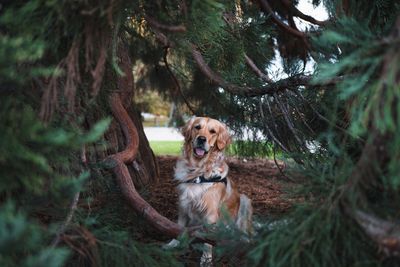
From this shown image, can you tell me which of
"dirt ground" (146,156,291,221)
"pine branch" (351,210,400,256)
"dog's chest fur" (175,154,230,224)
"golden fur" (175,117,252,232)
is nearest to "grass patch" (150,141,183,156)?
"dirt ground" (146,156,291,221)

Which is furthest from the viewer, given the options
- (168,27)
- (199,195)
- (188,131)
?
(188,131)

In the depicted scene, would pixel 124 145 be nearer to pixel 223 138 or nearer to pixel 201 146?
pixel 201 146

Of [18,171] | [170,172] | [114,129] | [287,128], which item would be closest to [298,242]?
[18,171]

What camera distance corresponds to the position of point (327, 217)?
5.10ft

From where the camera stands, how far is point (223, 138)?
14.7 feet

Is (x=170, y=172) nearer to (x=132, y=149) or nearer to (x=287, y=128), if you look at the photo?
(x=132, y=149)

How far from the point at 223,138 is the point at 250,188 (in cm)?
192

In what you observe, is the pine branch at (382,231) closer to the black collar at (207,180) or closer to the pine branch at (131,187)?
the pine branch at (131,187)

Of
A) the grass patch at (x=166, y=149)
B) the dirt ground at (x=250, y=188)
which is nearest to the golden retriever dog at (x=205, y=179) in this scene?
the dirt ground at (x=250, y=188)

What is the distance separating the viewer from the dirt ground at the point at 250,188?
4.79 meters

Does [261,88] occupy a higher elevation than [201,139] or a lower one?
higher

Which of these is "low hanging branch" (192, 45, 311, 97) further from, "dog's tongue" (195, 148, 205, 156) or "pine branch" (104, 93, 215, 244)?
"dog's tongue" (195, 148, 205, 156)

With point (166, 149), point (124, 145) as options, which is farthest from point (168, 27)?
point (166, 149)

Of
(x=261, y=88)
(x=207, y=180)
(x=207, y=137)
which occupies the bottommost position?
(x=207, y=180)
